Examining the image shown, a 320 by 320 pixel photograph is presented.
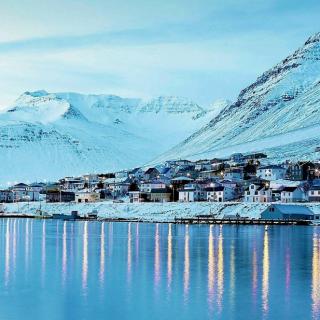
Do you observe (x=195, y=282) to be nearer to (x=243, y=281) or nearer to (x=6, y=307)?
(x=243, y=281)

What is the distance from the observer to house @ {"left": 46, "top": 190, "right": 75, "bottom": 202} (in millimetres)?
139600

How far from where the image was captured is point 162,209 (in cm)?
10562

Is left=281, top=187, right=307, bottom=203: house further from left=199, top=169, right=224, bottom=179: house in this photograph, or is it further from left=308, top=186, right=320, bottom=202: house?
left=199, top=169, right=224, bottom=179: house

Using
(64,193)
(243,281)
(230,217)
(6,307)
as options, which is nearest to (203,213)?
(230,217)

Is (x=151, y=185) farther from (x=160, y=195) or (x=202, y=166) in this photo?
(x=202, y=166)

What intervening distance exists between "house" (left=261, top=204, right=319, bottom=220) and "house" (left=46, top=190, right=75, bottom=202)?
5543cm

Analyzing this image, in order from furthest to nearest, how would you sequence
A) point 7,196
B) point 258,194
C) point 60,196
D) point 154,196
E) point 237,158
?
point 7,196 < point 237,158 < point 60,196 < point 154,196 < point 258,194

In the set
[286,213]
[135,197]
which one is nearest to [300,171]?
[135,197]

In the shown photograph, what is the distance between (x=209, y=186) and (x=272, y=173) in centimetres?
1499

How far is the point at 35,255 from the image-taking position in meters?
46.8

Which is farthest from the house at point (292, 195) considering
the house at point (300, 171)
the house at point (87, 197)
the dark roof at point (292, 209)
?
the house at point (87, 197)

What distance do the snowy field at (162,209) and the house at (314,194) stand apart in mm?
6099

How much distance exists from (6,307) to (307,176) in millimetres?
96826

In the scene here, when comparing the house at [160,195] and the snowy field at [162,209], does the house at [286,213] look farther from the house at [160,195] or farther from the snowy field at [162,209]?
the house at [160,195]
